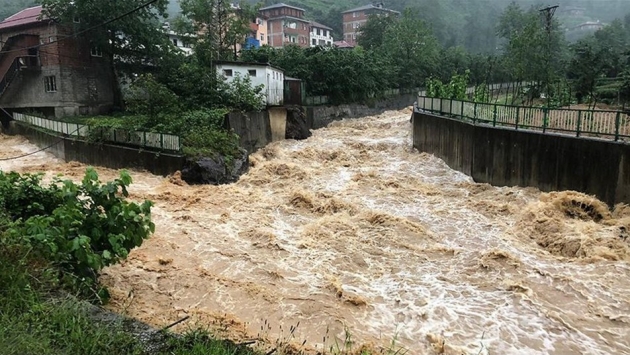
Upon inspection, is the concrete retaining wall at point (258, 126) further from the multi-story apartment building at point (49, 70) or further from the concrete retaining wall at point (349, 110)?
the multi-story apartment building at point (49, 70)

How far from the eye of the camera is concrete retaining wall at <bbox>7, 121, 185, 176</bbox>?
18484 millimetres

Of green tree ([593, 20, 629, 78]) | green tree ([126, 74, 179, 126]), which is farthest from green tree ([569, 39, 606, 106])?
green tree ([126, 74, 179, 126])

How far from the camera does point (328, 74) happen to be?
39.6m

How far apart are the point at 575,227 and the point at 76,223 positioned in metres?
11.4

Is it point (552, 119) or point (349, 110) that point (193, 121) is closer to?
point (552, 119)

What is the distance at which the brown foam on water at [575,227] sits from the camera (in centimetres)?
1048

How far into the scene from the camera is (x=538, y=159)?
1495cm

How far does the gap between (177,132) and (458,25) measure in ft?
381

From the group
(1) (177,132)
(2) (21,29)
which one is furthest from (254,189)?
(2) (21,29)

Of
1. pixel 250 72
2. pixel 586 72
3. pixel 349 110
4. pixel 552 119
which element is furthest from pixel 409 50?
pixel 552 119

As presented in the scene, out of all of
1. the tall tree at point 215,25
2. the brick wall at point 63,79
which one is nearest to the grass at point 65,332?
the brick wall at point 63,79

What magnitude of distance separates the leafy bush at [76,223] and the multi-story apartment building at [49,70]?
28054 mm

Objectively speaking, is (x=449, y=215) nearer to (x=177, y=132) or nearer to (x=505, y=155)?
(x=505, y=155)

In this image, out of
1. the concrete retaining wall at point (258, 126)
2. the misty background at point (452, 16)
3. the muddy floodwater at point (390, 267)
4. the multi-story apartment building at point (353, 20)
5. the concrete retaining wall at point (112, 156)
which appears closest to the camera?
the muddy floodwater at point (390, 267)
